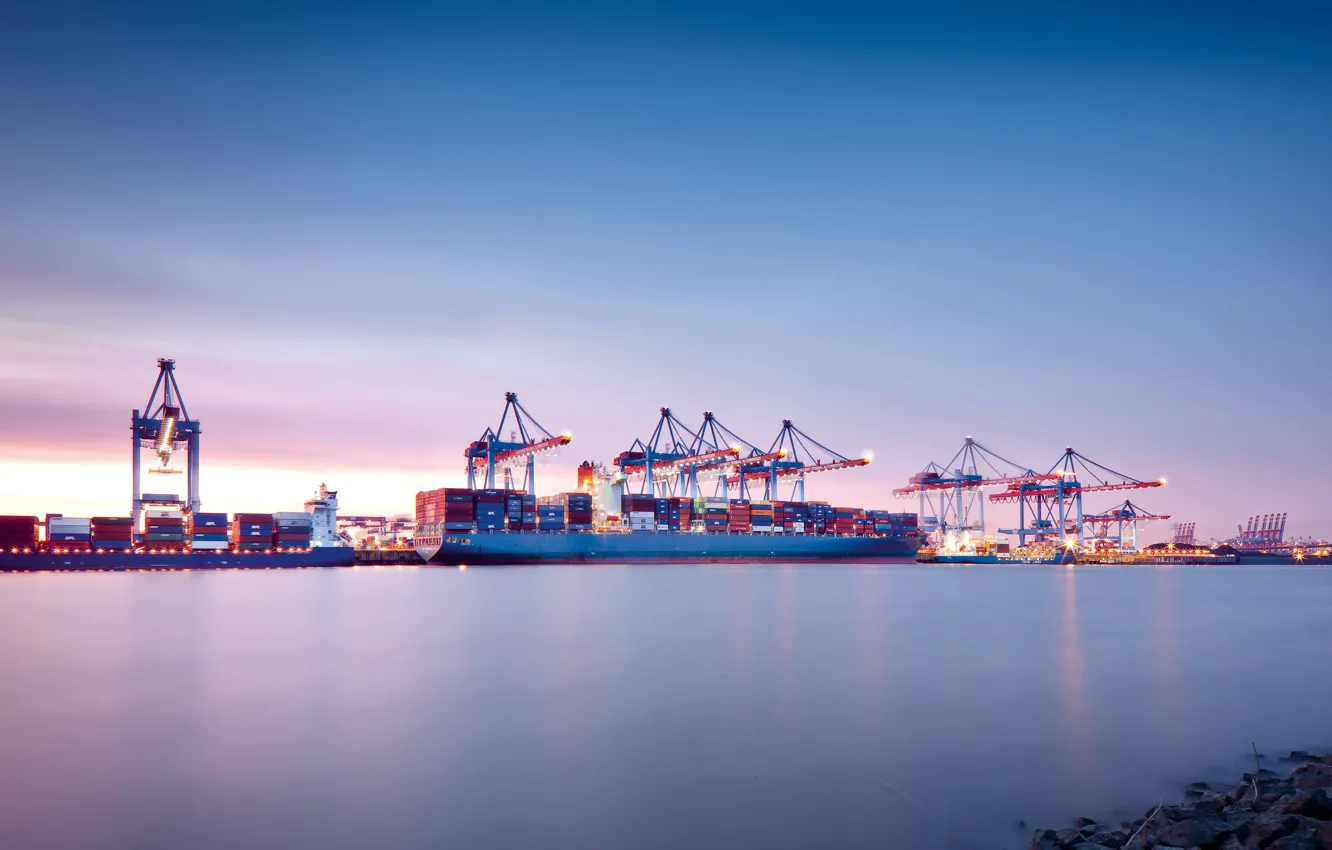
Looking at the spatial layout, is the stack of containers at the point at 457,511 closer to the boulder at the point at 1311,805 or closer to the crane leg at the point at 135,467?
the crane leg at the point at 135,467

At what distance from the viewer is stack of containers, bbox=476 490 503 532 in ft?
220

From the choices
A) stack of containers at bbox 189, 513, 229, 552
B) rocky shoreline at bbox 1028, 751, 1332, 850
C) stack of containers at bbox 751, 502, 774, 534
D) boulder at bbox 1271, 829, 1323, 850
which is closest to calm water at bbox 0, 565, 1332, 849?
rocky shoreline at bbox 1028, 751, 1332, 850

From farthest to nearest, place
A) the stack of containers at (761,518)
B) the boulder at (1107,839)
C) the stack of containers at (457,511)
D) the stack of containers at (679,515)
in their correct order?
1. the stack of containers at (761,518)
2. the stack of containers at (679,515)
3. the stack of containers at (457,511)
4. the boulder at (1107,839)

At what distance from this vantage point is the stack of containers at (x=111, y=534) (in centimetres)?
6078

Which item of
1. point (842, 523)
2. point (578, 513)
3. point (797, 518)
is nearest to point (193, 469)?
point (578, 513)

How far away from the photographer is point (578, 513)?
71750mm

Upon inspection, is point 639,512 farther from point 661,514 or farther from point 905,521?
point 905,521

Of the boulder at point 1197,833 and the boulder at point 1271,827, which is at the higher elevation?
the boulder at point 1271,827

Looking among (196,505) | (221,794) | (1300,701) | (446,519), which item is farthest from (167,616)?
(196,505)

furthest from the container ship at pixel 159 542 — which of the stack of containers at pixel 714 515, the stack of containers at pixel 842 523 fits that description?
the stack of containers at pixel 842 523

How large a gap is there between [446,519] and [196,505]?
2161cm

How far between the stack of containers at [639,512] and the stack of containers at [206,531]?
34770 millimetres

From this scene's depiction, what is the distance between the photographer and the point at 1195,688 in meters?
13.5

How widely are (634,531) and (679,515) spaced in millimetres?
5661
